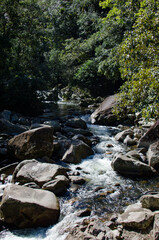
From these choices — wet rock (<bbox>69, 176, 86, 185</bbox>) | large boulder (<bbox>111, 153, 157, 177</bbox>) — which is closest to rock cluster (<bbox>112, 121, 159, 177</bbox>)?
large boulder (<bbox>111, 153, 157, 177</bbox>)

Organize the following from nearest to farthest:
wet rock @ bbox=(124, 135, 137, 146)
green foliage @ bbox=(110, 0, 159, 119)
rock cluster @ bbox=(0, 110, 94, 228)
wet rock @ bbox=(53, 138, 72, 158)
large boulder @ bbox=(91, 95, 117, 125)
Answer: rock cluster @ bbox=(0, 110, 94, 228)
green foliage @ bbox=(110, 0, 159, 119)
wet rock @ bbox=(53, 138, 72, 158)
wet rock @ bbox=(124, 135, 137, 146)
large boulder @ bbox=(91, 95, 117, 125)

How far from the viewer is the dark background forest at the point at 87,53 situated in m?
5.97

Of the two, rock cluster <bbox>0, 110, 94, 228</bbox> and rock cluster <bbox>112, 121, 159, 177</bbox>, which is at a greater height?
rock cluster <bbox>0, 110, 94, 228</bbox>

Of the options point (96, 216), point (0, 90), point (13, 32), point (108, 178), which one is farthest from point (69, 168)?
point (13, 32)

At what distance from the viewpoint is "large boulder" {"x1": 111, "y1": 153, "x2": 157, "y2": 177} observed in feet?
20.1

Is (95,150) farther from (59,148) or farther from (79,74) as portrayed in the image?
(79,74)

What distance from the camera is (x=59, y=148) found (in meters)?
7.96

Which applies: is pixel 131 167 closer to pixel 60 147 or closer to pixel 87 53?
pixel 60 147

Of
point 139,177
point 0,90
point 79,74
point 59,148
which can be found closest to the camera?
point 139,177

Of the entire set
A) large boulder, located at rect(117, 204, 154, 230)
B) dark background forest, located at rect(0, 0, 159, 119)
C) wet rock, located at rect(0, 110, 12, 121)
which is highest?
dark background forest, located at rect(0, 0, 159, 119)

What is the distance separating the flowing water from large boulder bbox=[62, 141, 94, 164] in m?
0.20

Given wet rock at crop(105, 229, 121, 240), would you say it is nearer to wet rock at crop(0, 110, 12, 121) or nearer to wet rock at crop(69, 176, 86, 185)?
wet rock at crop(69, 176, 86, 185)

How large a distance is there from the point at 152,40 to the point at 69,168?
4237 millimetres

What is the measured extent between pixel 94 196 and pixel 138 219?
5.42 feet
